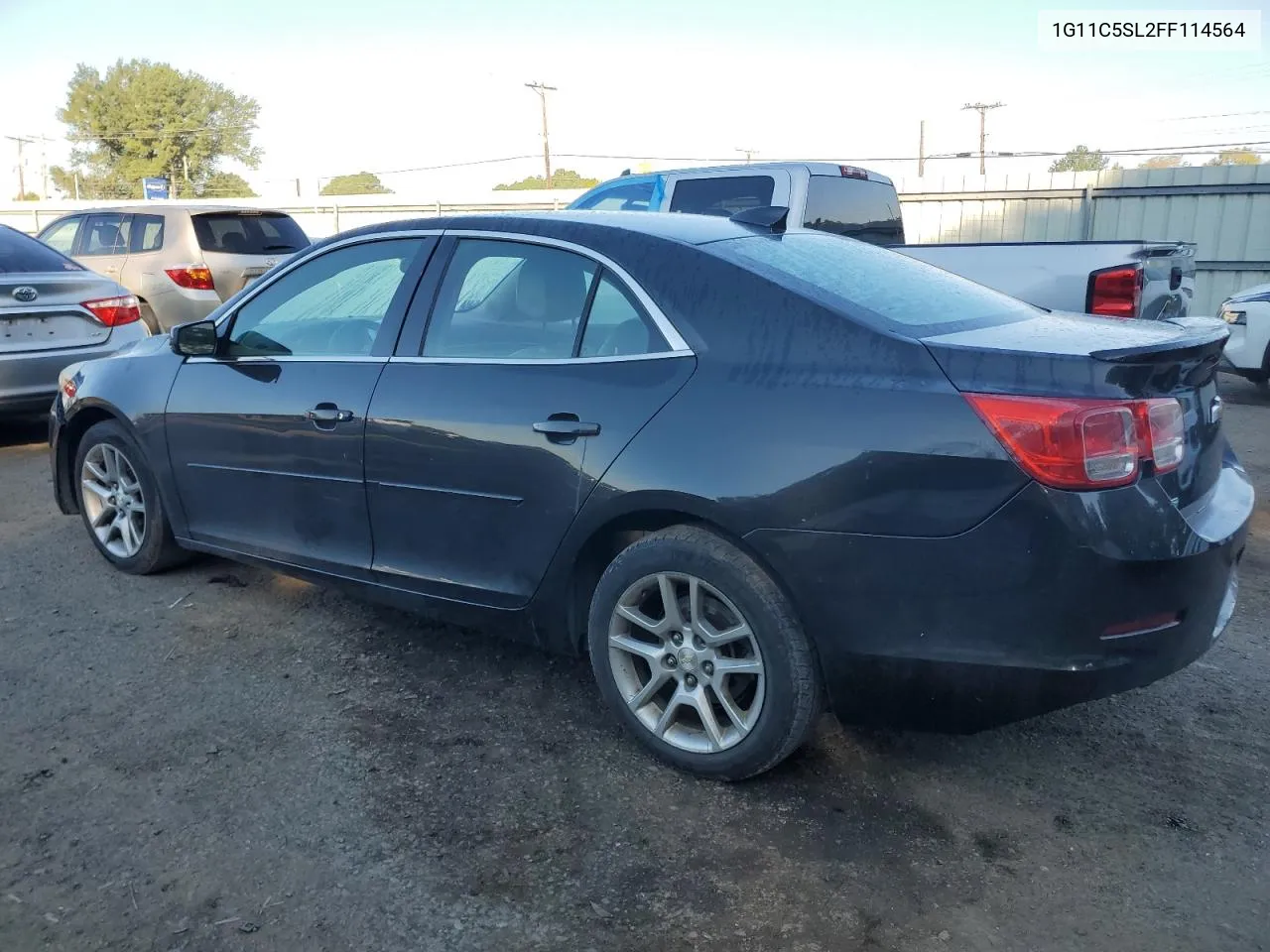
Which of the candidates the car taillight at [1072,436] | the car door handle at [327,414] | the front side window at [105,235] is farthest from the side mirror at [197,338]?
the front side window at [105,235]

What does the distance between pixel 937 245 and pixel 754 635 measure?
5063 mm

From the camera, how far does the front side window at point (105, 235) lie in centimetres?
1129

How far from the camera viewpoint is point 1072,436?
2568 millimetres

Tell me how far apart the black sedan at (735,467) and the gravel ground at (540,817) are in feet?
1.02

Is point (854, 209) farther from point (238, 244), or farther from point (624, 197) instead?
point (238, 244)

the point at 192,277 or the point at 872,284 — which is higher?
the point at 872,284

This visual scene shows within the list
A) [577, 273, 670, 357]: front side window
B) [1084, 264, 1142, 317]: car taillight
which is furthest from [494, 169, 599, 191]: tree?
[577, 273, 670, 357]: front side window

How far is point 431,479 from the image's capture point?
11.5 feet

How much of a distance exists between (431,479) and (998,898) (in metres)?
2.05

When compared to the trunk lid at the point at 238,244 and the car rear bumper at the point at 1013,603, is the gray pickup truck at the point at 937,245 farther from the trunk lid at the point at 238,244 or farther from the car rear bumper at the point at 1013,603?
the trunk lid at the point at 238,244

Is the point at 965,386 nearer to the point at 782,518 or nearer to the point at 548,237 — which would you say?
the point at 782,518

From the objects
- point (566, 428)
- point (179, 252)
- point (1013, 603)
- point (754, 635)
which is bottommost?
point (754, 635)

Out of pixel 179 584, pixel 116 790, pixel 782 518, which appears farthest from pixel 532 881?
pixel 179 584

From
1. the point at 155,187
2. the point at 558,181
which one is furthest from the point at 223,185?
the point at 155,187
